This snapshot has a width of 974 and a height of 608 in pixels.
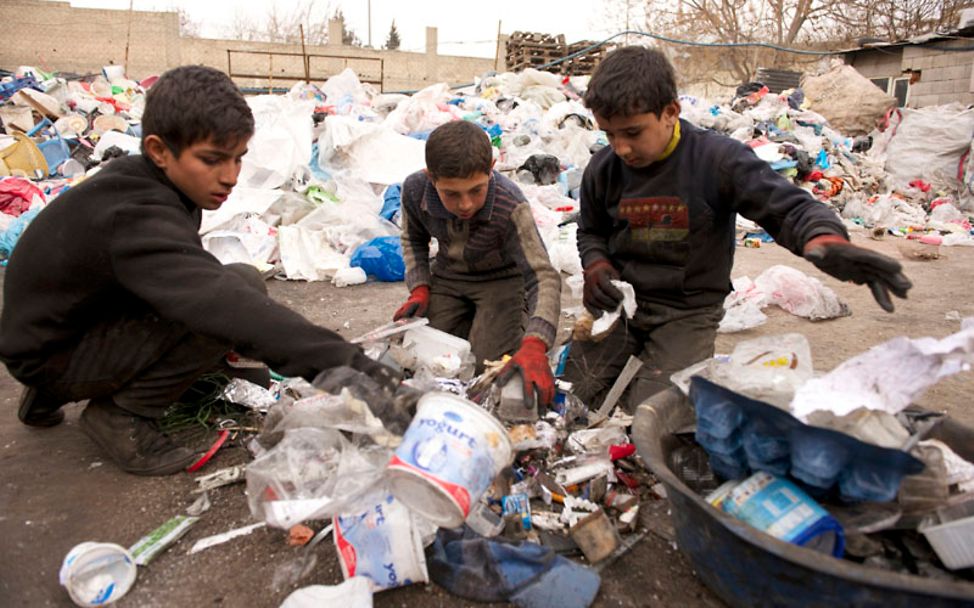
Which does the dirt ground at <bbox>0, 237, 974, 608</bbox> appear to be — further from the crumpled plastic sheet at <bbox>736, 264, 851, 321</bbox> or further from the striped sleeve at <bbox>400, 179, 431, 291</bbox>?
the striped sleeve at <bbox>400, 179, 431, 291</bbox>

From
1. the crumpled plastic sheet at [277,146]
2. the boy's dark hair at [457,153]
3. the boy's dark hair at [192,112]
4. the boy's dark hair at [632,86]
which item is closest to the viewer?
the boy's dark hair at [192,112]

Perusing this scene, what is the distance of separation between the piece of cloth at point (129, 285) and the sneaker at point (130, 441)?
0.19m

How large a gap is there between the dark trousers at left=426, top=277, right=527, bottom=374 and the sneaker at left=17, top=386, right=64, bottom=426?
1.55 meters

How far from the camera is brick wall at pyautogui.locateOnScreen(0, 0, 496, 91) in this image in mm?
19203

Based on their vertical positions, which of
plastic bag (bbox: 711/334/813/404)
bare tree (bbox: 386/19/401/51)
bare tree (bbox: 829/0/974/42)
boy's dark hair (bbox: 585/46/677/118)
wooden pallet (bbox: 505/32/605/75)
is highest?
bare tree (bbox: 386/19/401/51)

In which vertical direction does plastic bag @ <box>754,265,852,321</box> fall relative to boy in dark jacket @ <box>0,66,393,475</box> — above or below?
below

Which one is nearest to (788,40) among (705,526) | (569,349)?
(569,349)

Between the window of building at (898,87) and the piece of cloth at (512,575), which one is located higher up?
the window of building at (898,87)

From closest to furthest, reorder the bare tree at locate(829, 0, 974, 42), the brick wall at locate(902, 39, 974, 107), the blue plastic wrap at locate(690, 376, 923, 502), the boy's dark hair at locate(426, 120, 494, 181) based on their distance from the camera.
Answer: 1. the blue plastic wrap at locate(690, 376, 923, 502)
2. the boy's dark hair at locate(426, 120, 494, 181)
3. the brick wall at locate(902, 39, 974, 107)
4. the bare tree at locate(829, 0, 974, 42)

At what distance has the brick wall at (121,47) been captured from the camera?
19203 millimetres

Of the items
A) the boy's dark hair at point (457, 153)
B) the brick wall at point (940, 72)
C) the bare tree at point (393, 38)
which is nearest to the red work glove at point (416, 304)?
the boy's dark hair at point (457, 153)

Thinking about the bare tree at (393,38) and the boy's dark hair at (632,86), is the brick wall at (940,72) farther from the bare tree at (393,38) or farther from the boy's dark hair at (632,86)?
the bare tree at (393,38)

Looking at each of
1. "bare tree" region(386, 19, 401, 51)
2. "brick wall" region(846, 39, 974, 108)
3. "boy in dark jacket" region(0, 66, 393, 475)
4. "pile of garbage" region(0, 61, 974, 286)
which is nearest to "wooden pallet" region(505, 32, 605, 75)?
"pile of garbage" region(0, 61, 974, 286)

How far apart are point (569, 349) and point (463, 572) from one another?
4.59ft
